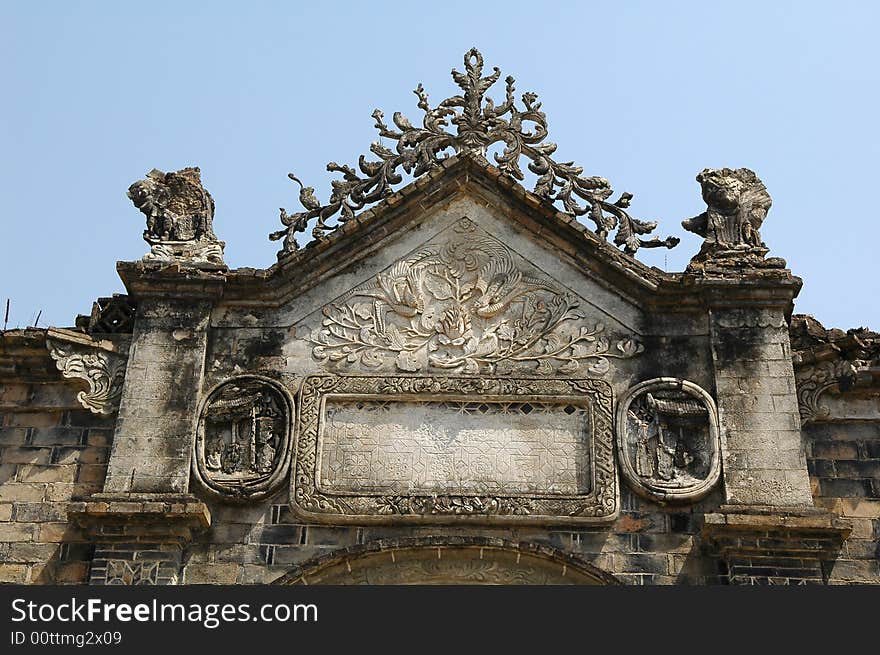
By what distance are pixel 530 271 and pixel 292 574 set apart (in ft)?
12.9

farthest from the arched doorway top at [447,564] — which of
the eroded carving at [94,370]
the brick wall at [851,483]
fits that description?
the eroded carving at [94,370]

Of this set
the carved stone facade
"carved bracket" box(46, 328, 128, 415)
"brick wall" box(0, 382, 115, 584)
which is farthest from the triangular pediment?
"brick wall" box(0, 382, 115, 584)

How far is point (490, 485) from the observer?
44.5ft

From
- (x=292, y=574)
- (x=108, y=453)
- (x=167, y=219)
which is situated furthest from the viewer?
(x=167, y=219)

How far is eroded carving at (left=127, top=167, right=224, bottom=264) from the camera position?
14898mm

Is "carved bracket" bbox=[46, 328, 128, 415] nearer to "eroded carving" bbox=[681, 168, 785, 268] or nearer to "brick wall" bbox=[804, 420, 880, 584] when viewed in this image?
"eroded carving" bbox=[681, 168, 785, 268]

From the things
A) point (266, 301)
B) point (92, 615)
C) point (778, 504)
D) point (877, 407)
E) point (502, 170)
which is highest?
point (502, 170)

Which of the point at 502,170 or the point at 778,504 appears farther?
the point at 502,170

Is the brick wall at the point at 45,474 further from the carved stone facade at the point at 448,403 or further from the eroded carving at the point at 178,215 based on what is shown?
the eroded carving at the point at 178,215

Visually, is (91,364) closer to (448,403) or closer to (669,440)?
(448,403)

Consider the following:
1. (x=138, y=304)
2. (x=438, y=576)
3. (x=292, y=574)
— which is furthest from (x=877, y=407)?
(x=138, y=304)

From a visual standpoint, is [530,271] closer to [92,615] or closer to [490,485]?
[490,485]

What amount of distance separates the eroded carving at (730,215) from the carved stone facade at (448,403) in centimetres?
3

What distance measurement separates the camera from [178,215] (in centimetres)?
1519
